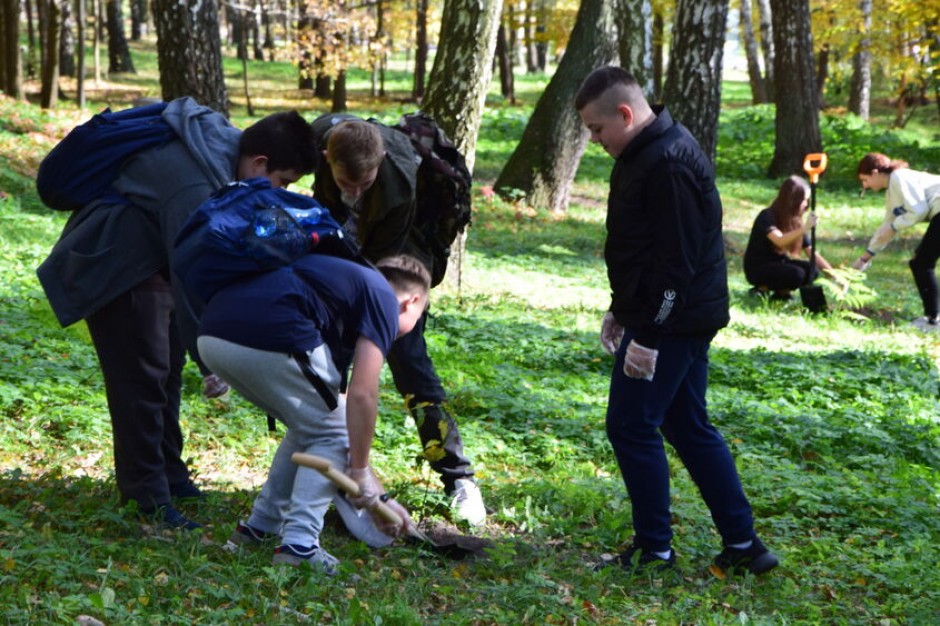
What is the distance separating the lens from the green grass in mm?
3875

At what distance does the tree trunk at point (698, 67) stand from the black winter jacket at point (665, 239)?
921 cm

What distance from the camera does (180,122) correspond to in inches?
169

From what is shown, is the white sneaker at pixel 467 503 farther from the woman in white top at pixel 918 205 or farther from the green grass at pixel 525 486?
the woman in white top at pixel 918 205

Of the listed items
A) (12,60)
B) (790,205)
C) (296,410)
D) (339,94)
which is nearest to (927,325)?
(790,205)

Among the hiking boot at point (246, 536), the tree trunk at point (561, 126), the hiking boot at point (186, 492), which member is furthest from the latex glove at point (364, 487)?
the tree trunk at point (561, 126)

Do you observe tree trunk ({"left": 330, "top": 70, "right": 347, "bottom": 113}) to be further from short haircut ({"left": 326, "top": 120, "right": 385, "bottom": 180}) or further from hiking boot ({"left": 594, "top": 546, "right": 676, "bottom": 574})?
hiking boot ({"left": 594, "top": 546, "right": 676, "bottom": 574})

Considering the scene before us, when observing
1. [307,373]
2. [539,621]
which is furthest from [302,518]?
[539,621]

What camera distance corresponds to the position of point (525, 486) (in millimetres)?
5551

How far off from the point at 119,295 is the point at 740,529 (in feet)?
9.35

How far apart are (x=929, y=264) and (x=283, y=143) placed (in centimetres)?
891

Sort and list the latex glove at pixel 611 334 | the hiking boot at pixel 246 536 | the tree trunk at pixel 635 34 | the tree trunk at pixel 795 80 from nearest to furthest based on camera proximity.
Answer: the hiking boot at pixel 246 536
the latex glove at pixel 611 334
the tree trunk at pixel 635 34
the tree trunk at pixel 795 80

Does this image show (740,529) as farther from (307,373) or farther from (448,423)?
(307,373)

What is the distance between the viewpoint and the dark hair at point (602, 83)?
14.2 ft

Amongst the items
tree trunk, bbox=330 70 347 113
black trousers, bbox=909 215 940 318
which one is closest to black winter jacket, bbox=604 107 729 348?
black trousers, bbox=909 215 940 318
